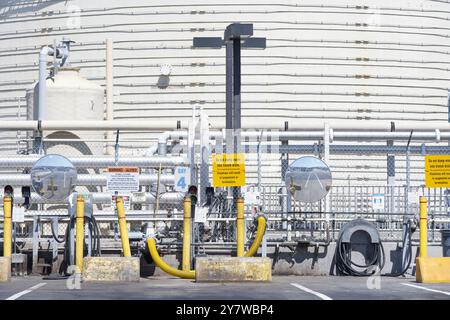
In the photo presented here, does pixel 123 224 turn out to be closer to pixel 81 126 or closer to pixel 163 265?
pixel 163 265

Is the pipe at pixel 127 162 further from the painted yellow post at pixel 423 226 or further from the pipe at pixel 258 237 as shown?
the painted yellow post at pixel 423 226

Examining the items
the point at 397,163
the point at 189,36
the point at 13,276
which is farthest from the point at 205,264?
the point at 189,36

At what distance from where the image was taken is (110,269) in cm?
1822

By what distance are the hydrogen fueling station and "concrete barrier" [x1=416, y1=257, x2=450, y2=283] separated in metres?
0.02

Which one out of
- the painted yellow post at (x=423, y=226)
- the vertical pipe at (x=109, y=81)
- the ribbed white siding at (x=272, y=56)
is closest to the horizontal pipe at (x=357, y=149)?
the painted yellow post at (x=423, y=226)

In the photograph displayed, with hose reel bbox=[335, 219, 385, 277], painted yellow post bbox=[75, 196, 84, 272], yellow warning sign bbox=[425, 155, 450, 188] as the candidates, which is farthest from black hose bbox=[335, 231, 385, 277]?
painted yellow post bbox=[75, 196, 84, 272]

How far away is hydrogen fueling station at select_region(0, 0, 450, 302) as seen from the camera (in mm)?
18797

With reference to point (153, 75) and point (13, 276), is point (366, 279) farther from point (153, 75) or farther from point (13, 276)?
point (153, 75)

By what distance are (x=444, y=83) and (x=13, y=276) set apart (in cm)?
2573

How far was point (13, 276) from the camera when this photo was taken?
2003cm

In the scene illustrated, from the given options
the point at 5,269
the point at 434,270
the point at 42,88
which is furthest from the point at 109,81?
the point at 434,270

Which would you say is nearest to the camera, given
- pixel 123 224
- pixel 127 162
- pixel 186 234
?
pixel 123 224

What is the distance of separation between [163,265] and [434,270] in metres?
4.19

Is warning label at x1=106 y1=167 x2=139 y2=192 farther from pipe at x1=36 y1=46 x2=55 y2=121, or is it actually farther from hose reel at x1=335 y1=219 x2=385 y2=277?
pipe at x1=36 y1=46 x2=55 y2=121
